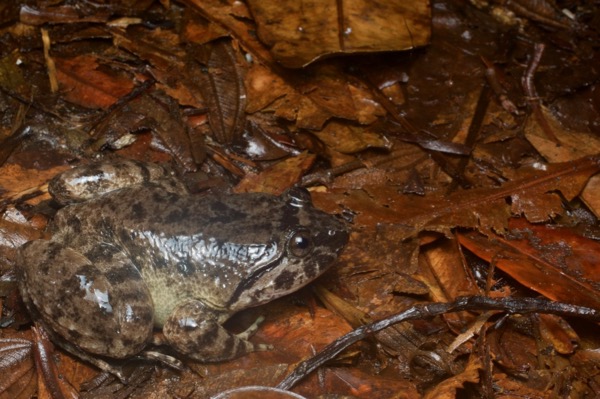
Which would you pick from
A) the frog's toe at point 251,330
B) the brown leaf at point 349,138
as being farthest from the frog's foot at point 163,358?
the brown leaf at point 349,138

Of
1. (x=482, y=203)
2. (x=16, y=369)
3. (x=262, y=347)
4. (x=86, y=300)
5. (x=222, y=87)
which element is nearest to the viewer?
(x=86, y=300)

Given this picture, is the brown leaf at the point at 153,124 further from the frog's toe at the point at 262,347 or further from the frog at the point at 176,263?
the frog's toe at the point at 262,347

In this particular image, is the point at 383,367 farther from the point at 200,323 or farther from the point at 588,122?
the point at 588,122

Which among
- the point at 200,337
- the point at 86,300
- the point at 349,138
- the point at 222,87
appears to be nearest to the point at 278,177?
→ the point at 349,138

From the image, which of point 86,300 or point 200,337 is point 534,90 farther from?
point 86,300

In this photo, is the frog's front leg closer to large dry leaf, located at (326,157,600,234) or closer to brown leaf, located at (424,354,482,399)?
brown leaf, located at (424,354,482,399)
